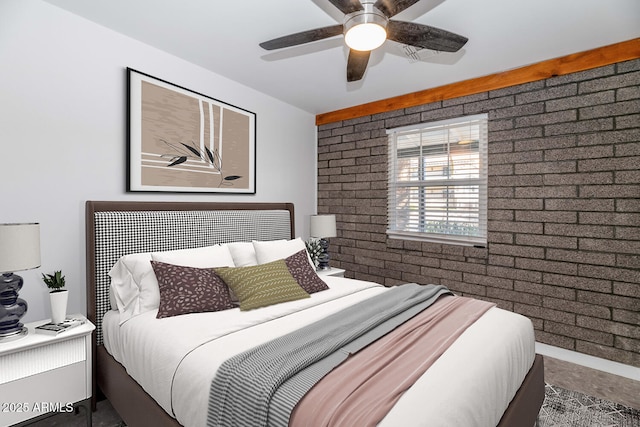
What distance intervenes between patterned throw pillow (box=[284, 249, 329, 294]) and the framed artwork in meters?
1.09

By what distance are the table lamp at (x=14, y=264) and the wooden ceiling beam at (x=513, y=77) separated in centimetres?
341

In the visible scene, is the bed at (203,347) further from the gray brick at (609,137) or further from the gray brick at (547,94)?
the gray brick at (547,94)

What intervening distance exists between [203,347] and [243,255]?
3.96 feet

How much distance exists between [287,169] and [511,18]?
2.65 meters

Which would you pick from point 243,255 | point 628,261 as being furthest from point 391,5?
point 628,261

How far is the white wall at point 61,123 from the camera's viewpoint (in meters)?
2.10

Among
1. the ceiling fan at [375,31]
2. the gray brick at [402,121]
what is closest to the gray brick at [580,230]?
the gray brick at [402,121]

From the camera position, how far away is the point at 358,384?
128 centimetres

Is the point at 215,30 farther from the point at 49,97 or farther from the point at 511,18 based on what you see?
the point at 511,18

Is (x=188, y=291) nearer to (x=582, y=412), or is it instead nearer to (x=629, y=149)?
(x=582, y=412)

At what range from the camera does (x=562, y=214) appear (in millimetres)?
2938

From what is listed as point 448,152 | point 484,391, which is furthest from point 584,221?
point 484,391

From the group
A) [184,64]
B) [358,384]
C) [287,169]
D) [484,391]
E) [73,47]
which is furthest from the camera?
[287,169]

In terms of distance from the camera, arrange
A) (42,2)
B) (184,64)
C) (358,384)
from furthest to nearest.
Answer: (184,64), (42,2), (358,384)
